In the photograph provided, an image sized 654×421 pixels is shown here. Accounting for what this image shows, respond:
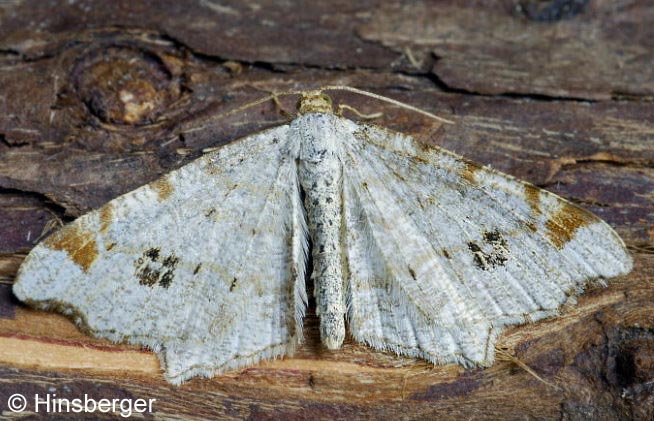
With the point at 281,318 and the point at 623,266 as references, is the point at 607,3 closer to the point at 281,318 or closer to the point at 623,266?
the point at 623,266

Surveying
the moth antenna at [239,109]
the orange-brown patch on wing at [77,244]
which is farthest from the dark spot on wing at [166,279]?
the moth antenna at [239,109]

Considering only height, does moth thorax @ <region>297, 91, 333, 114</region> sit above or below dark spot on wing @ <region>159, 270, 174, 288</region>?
above

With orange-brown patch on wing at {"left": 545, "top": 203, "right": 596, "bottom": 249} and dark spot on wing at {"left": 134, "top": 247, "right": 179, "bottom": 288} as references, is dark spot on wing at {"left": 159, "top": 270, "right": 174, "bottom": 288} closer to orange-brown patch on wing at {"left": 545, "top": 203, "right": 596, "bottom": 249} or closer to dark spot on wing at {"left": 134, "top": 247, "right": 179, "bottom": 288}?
dark spot on wing at {"left": 134, "top": 247, "right": 179, "bottom": 288}

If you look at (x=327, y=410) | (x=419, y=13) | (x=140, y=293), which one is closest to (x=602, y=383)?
(x=327, y=410)

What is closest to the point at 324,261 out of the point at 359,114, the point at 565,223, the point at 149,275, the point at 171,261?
the point at 171,261

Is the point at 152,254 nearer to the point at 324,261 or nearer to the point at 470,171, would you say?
the point at 324,261

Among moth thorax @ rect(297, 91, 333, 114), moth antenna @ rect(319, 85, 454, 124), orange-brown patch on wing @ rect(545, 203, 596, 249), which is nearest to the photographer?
orange-brown patch on wing @ rect(545, 203, 596, 249)

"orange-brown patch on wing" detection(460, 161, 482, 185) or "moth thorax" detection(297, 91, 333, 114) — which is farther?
"moth thorax" detection(297, 91, 333, 114)

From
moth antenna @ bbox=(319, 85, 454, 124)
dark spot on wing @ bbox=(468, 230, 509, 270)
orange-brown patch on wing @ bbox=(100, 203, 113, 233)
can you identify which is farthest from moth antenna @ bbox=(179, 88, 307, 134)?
dark spot on wing @ bbox=(468, 230, 509, 270)
